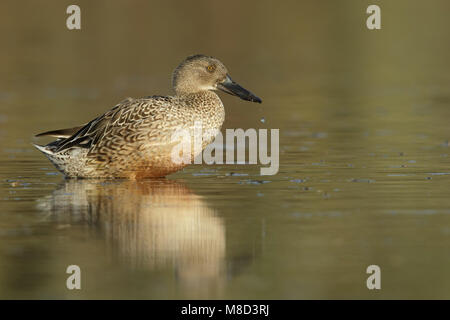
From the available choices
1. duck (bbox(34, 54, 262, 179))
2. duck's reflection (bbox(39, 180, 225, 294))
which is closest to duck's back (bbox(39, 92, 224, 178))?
duck (bbox(34, 54, 262, 179))

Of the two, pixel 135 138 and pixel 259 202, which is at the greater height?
pixel 135 138

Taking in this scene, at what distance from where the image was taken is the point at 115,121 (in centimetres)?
1052

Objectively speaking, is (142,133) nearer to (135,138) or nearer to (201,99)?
(135,138)

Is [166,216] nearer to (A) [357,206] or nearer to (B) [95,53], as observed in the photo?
(A) [357,206]

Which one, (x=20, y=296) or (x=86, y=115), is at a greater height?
(x=86, y=115)

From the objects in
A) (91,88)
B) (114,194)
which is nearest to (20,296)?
(114,194)

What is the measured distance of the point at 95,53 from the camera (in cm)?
2730

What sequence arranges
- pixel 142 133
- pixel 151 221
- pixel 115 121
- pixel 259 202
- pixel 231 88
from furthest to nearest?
pixel 231 88 → pixel 115 121 → pixel 142 133 → pixel 259 202 → pixel 151 221

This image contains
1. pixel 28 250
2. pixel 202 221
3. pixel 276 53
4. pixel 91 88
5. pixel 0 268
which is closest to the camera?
pixel 0 268

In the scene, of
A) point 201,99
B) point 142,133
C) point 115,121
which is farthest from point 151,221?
point 201,99

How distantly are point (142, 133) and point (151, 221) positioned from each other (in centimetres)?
225

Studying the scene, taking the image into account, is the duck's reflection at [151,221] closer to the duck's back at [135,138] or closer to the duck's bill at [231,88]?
the duck's back at [135,138]

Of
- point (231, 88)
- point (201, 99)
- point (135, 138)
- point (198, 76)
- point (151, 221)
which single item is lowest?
point (151, 221)

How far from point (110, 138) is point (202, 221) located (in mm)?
2622
